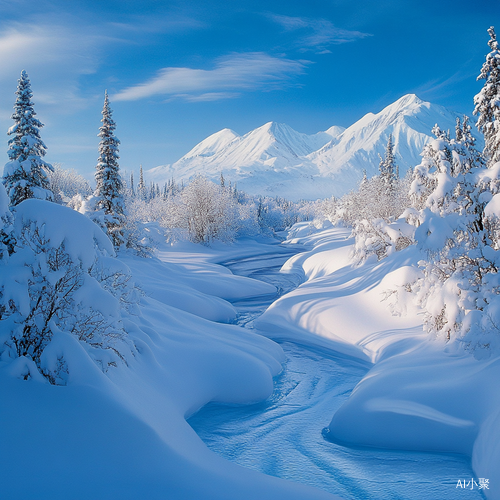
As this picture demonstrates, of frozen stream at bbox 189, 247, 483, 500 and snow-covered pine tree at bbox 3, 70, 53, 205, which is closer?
frozen stream at bbox 189, 247, 483, 500

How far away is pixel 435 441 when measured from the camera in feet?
24.7

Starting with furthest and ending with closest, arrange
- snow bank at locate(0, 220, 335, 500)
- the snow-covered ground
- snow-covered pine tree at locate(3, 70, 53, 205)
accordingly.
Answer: snow-covered pine tree at locate(3, 70, 53, 205) < the snow-covered ground < snow bank at locate(0, 220, 335, 500)

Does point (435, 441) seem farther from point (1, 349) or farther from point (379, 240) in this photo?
point (379, 240)

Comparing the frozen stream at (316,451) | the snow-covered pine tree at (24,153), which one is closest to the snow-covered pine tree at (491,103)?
the frozen stream at (316,451)

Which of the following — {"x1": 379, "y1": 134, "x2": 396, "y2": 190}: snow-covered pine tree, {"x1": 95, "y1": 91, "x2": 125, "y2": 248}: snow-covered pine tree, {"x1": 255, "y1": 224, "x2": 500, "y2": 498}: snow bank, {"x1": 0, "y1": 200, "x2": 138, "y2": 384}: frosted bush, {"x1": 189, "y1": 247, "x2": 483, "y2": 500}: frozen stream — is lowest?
{"x1": 189, "y1": 247, "x2": 483, "y2": 500}: frozen stream

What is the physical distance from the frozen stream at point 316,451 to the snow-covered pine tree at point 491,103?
8.94 m

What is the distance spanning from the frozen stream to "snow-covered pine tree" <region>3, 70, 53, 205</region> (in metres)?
13.6

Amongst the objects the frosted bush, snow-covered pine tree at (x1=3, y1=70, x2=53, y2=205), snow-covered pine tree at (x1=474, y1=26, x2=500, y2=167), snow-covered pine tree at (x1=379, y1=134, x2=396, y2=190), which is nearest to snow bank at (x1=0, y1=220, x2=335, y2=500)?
the frosted bush

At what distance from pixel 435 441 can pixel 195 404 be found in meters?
5.09

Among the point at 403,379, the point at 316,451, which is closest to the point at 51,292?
the point at 316,451

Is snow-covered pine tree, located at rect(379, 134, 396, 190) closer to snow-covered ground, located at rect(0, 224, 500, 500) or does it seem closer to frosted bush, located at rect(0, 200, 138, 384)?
snow-covered ground, located at rect(0, 224, 500, 500)

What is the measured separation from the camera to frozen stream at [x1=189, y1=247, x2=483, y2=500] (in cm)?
675

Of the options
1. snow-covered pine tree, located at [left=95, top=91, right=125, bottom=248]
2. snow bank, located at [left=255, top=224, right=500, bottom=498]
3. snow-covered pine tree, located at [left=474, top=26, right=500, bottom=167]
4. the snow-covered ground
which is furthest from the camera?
snow-covered pine tree, located at [left=95, top=91, right=125, bottom=248]

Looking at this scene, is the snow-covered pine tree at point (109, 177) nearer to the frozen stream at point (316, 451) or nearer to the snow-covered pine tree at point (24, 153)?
the snow-covered pine tree at point (24, 153)
